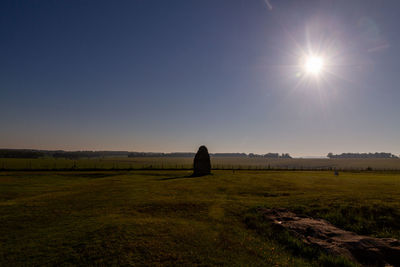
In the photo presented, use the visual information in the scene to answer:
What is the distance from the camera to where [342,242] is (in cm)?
1113

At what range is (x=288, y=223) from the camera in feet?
46.2

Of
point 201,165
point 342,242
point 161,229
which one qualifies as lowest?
point 342,242

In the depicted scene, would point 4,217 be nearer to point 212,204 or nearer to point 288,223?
point 212,204

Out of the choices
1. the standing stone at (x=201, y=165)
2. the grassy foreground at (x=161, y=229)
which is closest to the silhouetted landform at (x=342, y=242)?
the grassy foreground at (x=161, y=229)

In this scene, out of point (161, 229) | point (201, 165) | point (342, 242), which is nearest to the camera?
point (342, 242)

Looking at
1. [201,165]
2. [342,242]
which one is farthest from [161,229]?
[201,165]

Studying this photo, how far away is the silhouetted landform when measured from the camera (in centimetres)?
975

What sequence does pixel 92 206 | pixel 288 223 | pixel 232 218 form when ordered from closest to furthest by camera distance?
pixel 288 223, pixel 232 218, pixel 92 206

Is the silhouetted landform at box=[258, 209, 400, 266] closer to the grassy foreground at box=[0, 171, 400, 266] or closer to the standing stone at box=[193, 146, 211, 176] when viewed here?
the grassy foreground at box=[0, 171, 400, 266]

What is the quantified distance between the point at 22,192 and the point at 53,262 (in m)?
23.1

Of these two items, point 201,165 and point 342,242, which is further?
point 201,165

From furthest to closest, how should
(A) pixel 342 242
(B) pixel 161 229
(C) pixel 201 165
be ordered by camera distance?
(C) pixel 201 165 < (B) pixel 161 229 < (A) pixel 342 242

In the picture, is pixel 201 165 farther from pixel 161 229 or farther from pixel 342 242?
pixel 342 242

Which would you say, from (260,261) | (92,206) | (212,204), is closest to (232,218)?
(212,204)
